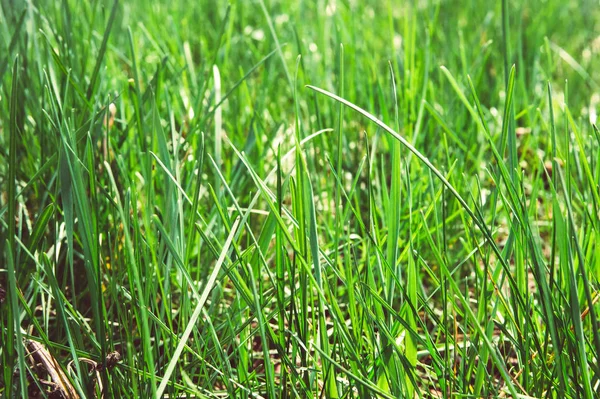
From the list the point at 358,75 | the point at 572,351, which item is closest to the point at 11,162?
the point at 572,351

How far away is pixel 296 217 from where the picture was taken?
0.74 m

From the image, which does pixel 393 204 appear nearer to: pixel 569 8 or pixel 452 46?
pixel 452 46

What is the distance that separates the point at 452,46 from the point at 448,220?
2.59 ft

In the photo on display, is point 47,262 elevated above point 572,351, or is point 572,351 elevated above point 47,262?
point 47,262

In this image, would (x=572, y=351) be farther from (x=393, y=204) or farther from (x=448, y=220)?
(x=448, y=220)

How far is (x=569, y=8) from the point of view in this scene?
8.20 ft

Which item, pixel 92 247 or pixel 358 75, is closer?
pixel 92 247

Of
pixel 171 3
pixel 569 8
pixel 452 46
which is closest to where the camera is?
pixel 452 46

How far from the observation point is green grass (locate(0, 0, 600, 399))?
2.34 feet

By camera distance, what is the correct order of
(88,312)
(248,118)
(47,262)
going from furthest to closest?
(248,118) < (88,312) < (47,262)

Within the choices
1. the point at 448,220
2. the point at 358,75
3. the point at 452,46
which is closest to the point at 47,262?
the point at 448,220

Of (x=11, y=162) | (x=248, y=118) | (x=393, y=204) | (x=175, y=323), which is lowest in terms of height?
(x=175, y=323)

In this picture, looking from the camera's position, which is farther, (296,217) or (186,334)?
(296,217)

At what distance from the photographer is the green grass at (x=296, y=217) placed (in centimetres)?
71
